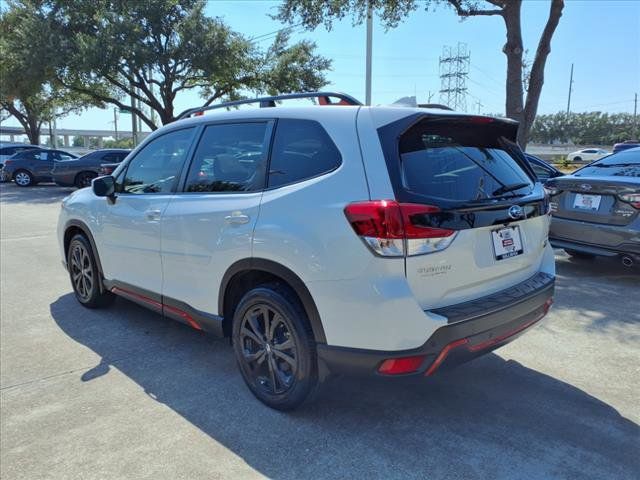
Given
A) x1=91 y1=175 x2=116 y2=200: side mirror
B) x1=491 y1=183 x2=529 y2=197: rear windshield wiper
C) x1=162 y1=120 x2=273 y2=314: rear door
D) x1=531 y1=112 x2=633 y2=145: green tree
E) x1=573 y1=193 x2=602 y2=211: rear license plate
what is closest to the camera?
x1=491 y1=183 x2=529 y2=197: rear windshield wiper

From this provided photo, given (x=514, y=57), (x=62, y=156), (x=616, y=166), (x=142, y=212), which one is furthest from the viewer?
(x=62, y=156)

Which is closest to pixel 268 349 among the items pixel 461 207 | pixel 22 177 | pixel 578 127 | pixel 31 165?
pixel 461 207

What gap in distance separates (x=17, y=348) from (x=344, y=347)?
9.92 feet

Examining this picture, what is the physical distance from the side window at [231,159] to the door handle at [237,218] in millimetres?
170

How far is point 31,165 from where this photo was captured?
20719 millimetres

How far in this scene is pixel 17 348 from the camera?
414cm

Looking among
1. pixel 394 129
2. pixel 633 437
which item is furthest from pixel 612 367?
pixel 394 129

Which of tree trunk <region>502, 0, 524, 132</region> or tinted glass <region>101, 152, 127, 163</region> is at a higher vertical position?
tree trunk <region>502, 0, 524, 132</region>

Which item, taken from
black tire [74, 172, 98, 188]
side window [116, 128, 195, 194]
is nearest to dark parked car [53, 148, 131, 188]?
black tire [74, 172, 98, 188]

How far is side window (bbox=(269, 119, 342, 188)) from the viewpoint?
2.78 metres

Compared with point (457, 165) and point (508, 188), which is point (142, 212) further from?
point (508, 188)

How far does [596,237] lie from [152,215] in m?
4.70

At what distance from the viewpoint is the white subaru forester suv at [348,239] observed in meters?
2.49

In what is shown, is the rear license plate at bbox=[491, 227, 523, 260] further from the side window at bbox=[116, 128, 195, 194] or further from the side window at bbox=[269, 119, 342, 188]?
the side window at bbox=[116, 128, 195, 194]
